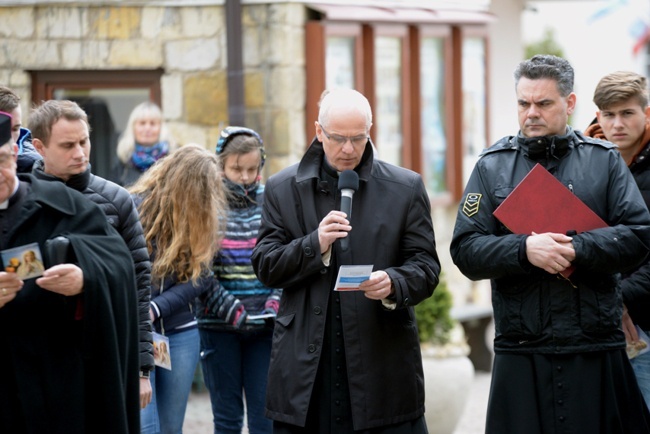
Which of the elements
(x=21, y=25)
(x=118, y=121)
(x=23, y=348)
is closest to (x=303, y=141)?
(x=118, y=121)

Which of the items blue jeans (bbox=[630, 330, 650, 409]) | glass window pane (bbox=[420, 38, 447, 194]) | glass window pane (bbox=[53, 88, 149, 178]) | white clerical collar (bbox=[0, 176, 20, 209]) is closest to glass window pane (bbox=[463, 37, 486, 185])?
glass window pane (bbox=[420, 38, 447, 194])

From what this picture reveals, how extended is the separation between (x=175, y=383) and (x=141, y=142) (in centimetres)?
342

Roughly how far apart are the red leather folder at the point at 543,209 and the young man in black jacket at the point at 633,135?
76cm

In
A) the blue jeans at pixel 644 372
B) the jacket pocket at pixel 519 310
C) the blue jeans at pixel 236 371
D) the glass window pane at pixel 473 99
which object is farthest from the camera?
the glass window pane at pixel 473 99

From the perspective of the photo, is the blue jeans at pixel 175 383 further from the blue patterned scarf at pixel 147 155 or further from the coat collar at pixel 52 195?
the blue patterned scarf at pixel 147 155

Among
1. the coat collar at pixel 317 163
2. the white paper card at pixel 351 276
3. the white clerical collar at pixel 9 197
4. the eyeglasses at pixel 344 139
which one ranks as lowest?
the white paper card at pixel 351 276

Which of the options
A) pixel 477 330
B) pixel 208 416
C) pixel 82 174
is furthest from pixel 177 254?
pixel 477 330

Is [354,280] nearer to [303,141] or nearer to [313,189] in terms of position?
[313,189]

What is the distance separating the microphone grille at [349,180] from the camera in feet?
17.8

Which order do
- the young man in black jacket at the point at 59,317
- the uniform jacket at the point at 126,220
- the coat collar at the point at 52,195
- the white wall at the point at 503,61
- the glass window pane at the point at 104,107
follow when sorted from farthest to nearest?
the white wall at the point at 503,61 → the glass window pane at the point at 104,107 → the uniform jacket at the point at 126,220 → the coat collar at the point at 52,195 → the young man in black jacket at the point at 59,317

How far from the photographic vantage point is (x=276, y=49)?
34.4 feet

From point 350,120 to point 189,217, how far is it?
1420 millimetres

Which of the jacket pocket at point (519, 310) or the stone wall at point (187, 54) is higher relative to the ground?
the stone wall at point (187, 54)

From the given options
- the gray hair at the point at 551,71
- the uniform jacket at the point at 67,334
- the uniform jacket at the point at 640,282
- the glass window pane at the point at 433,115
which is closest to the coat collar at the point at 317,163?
the gray hair at the point at 551,71
